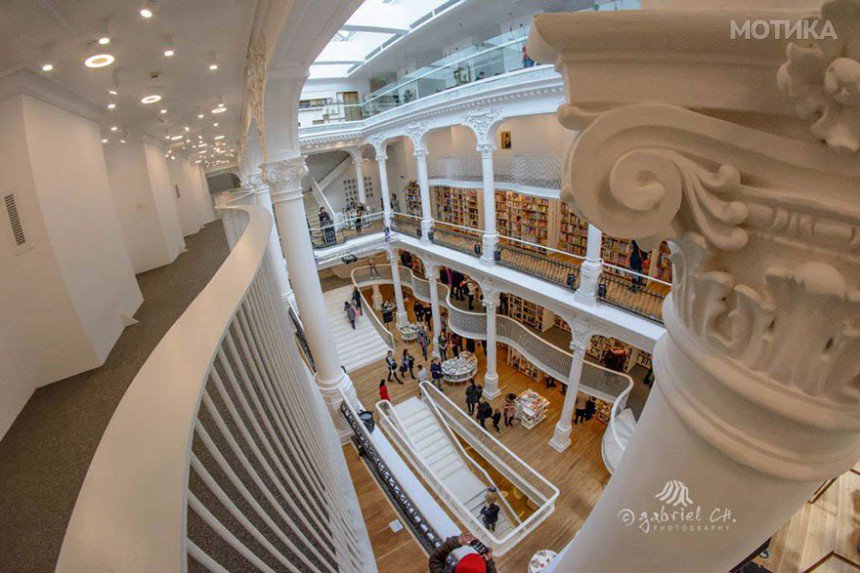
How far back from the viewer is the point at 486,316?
38.3 feet

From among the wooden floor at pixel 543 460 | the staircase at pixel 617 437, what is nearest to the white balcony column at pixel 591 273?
the staircase at pixel 617 437

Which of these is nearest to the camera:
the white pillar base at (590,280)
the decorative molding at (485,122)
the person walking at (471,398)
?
the white pillar base at (590,280)

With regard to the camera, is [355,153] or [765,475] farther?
[355,153]

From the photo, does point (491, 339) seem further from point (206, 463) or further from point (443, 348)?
point (206, 463)

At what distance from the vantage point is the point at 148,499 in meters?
0.63

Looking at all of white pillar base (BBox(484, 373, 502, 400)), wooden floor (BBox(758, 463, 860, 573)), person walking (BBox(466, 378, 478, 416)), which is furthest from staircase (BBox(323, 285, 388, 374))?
wooden floor (BBox(758, 463, 860, 573))

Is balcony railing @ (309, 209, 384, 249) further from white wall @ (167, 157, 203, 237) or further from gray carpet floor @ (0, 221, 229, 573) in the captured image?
gray carpet floor @ (0, 221, 229, 573)

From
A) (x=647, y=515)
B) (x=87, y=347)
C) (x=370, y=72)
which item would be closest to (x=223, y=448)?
(x=647, y=515)

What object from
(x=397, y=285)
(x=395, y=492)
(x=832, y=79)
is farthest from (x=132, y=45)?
(x=397, y=285)

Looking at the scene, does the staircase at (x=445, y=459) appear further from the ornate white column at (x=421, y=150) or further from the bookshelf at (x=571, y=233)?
the bookshelf at (x=571, y=233)

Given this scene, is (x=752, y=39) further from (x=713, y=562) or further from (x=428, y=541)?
(x=428, y=541)

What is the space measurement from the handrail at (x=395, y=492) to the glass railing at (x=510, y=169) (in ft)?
22.2

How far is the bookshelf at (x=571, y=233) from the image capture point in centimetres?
1089

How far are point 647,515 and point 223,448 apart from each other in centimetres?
171
